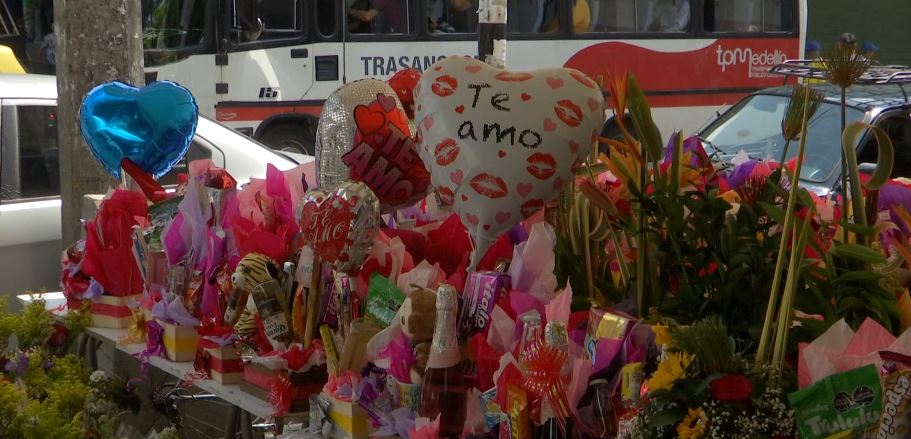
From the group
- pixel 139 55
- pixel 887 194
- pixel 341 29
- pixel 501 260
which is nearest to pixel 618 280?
pixel 501 260

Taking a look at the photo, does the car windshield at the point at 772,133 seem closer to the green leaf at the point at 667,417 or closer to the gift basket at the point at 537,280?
the gift basket at the point at 537,280

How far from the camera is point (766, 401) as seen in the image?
1628 mm

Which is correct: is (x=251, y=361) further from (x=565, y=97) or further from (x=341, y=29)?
(x=341, y=29)

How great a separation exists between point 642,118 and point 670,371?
480mm

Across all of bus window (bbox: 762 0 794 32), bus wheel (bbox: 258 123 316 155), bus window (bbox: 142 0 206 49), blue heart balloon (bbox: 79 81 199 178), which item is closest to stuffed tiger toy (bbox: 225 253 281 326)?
blue heart balloon (bbox: 79 81 199 178)

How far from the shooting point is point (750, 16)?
12.6 metres

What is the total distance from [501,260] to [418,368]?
0.32 meters

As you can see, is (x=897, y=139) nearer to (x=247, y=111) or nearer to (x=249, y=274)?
(x=249, y=274)

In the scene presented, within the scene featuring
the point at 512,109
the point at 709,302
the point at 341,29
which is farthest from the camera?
the point at 341,29

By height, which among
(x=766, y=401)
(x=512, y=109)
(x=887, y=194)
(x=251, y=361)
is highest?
(x=512, y=109)

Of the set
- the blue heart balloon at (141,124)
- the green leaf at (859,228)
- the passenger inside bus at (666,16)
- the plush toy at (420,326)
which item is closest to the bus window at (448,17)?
the passenger inside bus at (666,16)

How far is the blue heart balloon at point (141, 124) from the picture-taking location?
136 inches

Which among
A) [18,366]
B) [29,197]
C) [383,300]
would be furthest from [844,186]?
[29,197]

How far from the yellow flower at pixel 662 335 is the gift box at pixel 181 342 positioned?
5.26 ft
